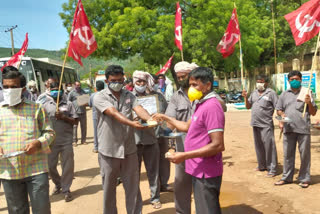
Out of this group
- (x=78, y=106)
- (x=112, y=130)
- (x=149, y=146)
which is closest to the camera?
(x=112, y=130)

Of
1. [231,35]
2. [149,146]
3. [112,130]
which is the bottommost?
[149,146]

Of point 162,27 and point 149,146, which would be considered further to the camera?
point 162,27

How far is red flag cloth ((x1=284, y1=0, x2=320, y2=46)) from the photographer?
5.46 m

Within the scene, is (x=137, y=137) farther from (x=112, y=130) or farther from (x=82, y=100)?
(x=82, y=100)

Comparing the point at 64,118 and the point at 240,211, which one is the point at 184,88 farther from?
the point at 64,118

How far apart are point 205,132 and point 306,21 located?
3964mm

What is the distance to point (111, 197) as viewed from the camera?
3738 millimetres

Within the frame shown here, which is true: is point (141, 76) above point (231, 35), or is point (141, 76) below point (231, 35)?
below

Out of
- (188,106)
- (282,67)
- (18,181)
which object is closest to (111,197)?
(18,181)

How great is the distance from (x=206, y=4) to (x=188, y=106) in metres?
15.9

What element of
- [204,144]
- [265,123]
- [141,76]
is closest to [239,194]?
[265,123]

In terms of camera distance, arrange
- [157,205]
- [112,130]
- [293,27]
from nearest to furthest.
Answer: [112,130], [157,205], [293,27]

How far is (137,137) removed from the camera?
194 inches

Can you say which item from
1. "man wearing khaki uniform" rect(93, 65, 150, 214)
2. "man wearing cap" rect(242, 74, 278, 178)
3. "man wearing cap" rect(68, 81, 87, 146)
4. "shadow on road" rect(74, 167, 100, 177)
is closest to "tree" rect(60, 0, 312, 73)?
"man wearing cap" rect(68, 81, 87, 146)
